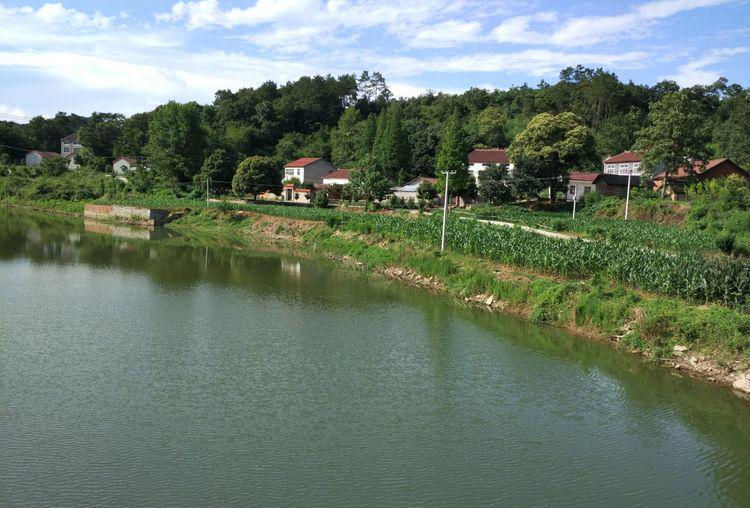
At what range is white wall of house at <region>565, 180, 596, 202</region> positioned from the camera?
52.7 meters

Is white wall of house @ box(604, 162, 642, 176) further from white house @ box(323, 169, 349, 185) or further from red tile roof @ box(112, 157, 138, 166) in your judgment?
red tile roof @ box(112, 157, 138, 166)

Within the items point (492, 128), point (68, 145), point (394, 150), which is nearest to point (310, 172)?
point (394, 150)

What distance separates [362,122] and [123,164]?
36151 millimetres

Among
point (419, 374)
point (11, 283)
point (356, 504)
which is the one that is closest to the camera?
point (356, 504)

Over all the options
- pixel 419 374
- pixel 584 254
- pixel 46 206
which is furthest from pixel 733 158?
pixel 46 206

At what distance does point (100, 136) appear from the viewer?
8975cm

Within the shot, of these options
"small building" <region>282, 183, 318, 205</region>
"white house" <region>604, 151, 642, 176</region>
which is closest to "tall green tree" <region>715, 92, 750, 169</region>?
"white house" <region>604, 151, 642, 176</region>

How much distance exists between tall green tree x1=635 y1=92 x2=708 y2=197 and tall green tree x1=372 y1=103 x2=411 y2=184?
26675mm

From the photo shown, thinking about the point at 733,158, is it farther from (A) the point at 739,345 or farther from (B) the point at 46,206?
(B) the point at 46,206

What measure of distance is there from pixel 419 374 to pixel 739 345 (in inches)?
370

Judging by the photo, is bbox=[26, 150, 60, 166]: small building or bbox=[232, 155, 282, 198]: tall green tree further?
bbox=[26, 150, 60, 166]: small building

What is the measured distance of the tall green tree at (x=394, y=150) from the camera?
207 feet

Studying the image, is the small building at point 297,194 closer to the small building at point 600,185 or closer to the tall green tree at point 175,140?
the tall green tree at point 175,140

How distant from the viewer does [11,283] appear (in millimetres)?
26703
